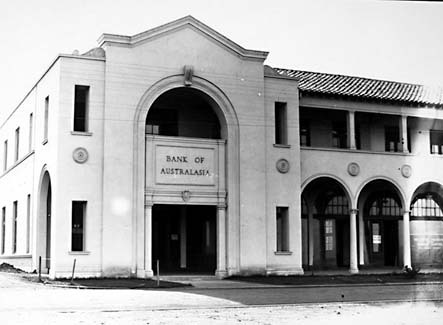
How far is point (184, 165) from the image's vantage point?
986 inches

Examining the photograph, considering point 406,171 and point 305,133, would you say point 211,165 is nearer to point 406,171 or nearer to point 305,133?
point 305,133

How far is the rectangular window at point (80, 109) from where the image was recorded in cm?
2420

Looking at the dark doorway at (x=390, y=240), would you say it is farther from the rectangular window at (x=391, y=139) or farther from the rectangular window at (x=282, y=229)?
the rectangular window at (x=282, y=229)

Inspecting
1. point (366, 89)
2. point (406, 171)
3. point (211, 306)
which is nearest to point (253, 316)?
point (211, 306)

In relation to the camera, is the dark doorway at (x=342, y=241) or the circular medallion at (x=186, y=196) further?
the dark doorway at (x=342, y=241)

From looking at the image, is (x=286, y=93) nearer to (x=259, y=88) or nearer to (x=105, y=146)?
(x=259, y=88)

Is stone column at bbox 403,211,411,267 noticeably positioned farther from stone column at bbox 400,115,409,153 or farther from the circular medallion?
the circular medallion

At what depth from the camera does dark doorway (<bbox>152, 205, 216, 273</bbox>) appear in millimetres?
27328

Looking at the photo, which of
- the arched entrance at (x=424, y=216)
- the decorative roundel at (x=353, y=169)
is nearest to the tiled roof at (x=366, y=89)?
the decorative roundel at (x=353, y=169)

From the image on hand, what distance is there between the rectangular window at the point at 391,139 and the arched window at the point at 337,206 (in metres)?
2.88

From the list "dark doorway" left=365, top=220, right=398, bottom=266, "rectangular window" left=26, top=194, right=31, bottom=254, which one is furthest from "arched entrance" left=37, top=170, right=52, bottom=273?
"dark doorway" left=365, top=220, right=398, bottom=266

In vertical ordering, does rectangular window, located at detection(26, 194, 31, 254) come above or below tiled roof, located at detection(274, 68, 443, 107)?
below

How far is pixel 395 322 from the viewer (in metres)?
12.5

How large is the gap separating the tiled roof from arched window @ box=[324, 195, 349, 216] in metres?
4.63
